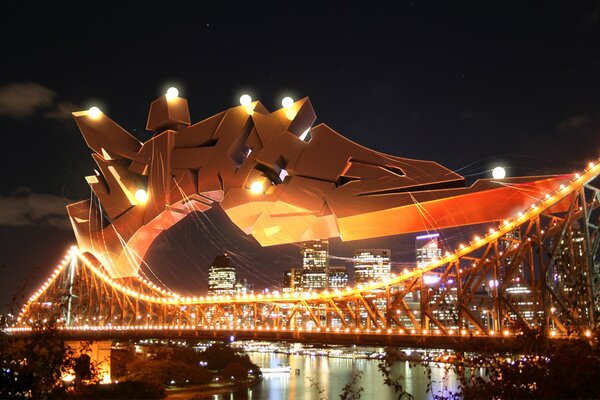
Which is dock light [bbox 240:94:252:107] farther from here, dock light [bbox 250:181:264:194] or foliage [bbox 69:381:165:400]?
foliage [bbox 69:381:165:400]

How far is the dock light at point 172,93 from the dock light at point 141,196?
17.6 feet

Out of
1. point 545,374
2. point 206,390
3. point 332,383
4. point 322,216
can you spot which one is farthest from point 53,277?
point 545,374

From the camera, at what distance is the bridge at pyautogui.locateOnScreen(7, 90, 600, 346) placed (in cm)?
1931

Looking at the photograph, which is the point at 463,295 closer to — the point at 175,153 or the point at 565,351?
the point at 565,351

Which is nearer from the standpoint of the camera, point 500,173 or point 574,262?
point 574,262

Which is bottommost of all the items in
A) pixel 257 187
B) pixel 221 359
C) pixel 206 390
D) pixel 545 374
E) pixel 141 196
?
pixel 206 390

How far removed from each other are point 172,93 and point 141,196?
588cm

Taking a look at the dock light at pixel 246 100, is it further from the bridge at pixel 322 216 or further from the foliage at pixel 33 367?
the foliage at pixel 33 367

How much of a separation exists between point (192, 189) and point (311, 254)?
12.4 metres

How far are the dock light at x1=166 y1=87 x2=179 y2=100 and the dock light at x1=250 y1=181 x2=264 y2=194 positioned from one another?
7.74m

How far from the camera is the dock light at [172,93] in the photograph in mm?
34062

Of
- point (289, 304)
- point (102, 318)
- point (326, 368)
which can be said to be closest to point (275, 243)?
point (289, 304)

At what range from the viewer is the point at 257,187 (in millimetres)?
29750

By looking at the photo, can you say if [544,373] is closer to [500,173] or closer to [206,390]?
[500,173]
